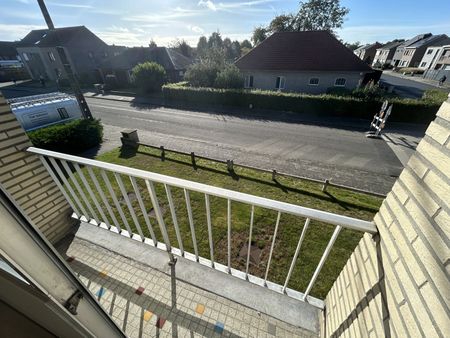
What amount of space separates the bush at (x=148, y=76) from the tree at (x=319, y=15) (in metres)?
27.3

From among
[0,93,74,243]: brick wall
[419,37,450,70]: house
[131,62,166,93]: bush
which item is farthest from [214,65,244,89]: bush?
[419,37,450,70]: house

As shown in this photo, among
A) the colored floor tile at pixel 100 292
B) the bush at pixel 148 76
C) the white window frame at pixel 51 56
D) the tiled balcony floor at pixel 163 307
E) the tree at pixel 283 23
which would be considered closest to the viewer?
the tiled balcony floor at pixel 163 307

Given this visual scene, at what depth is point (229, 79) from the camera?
16.8m

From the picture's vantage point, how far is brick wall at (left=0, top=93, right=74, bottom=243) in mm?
2320

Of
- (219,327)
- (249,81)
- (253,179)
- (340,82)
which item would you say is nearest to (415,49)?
(340,82)

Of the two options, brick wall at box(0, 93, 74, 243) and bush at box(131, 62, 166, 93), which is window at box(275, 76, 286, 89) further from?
brick wall at box(0, 93, 74, 243)

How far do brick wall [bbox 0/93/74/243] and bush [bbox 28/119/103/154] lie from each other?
5896 mm

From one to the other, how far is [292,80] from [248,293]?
18999mm

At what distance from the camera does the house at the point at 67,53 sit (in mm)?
27922

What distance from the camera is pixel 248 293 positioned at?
2266mm

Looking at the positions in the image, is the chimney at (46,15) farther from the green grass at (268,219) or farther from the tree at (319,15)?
the tree at (319,15)

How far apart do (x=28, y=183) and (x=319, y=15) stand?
4406cm

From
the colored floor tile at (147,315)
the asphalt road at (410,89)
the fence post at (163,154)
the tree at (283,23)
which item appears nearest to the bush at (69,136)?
the fence post at (163,154)

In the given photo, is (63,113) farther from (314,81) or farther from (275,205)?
(314,81)
